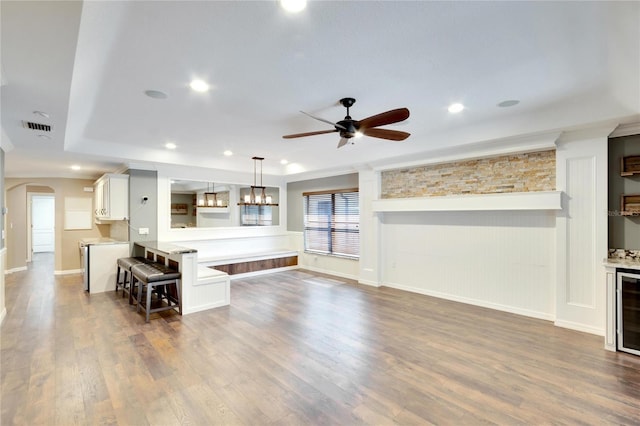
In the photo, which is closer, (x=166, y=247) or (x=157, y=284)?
(x=157, y=284)

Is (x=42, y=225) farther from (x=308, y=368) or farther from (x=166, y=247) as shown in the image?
(x=308, y=368)

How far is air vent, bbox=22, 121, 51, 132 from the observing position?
11.2 feet

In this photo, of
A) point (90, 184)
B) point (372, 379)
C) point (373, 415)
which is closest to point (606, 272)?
point (372, 379)

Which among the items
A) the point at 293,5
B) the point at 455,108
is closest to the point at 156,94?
the point at 293,5

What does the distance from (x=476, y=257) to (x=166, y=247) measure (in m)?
5.12

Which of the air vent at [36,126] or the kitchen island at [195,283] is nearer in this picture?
the air vent at [36,126]

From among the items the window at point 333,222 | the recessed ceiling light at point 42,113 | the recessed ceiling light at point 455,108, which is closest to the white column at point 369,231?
the window at point 333,222

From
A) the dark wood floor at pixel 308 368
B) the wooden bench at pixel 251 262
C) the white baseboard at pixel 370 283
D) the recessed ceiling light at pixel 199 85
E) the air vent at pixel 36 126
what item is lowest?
the dark wood floor at pixel 308 368

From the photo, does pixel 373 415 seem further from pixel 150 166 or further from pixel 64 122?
Answer: pixel 150 166

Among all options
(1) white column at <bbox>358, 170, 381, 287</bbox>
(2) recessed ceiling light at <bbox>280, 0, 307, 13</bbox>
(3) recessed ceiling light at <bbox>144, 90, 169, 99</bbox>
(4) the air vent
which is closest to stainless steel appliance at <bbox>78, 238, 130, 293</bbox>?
(4) the air vent

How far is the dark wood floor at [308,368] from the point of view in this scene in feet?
7.40

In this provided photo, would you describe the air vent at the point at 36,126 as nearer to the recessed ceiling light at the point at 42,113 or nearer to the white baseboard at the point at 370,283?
the recessed ceiling light at the point at 42,113

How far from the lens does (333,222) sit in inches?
288

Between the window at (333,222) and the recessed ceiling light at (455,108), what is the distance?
3224 mm
